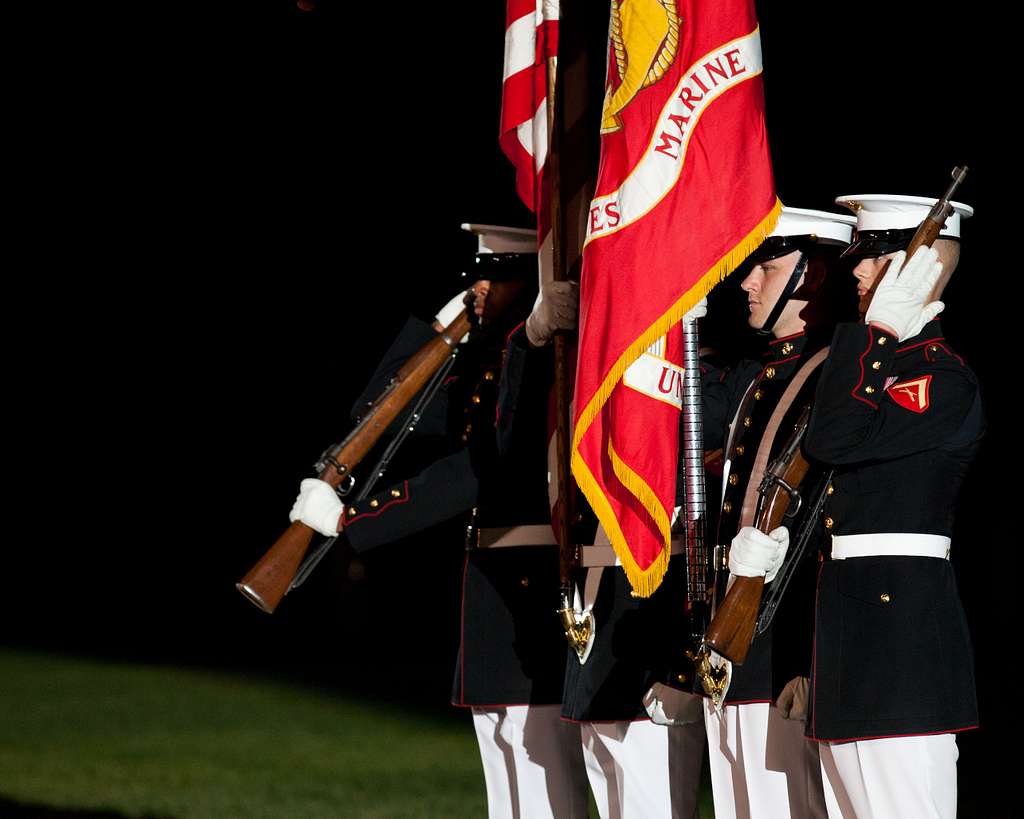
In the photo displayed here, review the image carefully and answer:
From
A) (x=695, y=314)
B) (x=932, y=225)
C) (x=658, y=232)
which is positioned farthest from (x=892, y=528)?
(x=658, y=232)

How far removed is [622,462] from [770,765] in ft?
2.67

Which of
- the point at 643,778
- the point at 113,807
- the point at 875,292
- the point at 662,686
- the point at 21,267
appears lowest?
the point at 113,807

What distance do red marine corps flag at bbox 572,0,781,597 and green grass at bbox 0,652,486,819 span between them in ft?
9.82

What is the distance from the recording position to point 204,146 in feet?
44.1

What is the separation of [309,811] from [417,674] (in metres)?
5.71

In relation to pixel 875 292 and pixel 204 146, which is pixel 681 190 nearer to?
pixel 875 292

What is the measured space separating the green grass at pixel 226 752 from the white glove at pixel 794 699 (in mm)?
3102

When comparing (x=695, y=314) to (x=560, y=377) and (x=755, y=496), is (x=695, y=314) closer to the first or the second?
(x=560, y=377)

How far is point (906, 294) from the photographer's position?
3.26m

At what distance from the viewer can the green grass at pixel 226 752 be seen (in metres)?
6.69

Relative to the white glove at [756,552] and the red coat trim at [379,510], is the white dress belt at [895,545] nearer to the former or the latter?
the white glove at [756,552]

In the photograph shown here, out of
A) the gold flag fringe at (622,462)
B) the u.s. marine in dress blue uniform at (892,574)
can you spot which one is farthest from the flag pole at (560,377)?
the u.s. marine in dress blue uniform at (892,574)

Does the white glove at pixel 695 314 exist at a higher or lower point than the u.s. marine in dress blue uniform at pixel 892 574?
higher

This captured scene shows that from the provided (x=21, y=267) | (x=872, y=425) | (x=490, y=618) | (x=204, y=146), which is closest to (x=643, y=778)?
(x=490, y=618)
